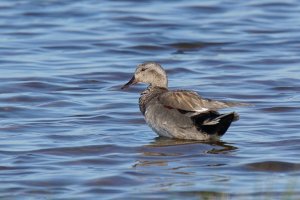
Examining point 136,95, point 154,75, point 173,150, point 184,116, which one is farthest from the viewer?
point 136,95

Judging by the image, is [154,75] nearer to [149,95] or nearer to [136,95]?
[149,95]

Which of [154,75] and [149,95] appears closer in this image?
[149,95]

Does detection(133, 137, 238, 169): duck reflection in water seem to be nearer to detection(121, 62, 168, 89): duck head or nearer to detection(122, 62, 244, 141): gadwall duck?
detection(122, 62, 244, 141): gadwall duck

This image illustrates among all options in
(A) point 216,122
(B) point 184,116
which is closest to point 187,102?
(B) point 184,116

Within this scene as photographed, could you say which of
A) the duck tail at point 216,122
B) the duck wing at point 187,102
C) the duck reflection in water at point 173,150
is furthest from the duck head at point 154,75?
the duck tail at point 216,122

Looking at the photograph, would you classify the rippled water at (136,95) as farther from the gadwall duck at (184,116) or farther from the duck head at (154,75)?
the duck head at (154,75)

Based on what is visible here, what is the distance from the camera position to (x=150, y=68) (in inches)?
488

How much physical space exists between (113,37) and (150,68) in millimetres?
7660

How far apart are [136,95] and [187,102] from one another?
12.0ft

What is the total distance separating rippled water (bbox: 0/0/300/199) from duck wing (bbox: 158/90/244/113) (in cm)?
46

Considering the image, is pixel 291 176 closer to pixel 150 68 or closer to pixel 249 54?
pixel 150 68

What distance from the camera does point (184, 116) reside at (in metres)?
11.5

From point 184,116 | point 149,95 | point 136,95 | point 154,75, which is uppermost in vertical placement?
point 154,75

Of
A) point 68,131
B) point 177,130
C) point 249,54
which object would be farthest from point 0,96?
point 249,54
